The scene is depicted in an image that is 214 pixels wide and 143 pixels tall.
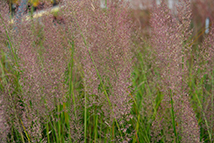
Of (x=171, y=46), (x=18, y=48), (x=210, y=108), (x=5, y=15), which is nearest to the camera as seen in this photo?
(x=171, y=46)

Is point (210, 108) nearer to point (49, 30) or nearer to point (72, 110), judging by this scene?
point (72, 110)

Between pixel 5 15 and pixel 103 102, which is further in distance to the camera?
pixel 5 15

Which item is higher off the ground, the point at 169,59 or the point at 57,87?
the point at 169,59

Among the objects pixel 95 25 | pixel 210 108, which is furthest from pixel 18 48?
pixel 210 108

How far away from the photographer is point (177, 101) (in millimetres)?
1534

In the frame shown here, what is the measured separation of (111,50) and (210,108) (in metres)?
1.02

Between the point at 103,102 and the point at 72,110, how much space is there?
260 millimetres

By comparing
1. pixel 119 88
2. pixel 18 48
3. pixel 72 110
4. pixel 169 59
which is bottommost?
pixel 72 110

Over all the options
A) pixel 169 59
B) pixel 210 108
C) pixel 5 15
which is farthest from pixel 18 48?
pixel 210 108

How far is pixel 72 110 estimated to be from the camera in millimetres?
1742

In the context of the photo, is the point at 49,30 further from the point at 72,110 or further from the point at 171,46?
the point at 171,46

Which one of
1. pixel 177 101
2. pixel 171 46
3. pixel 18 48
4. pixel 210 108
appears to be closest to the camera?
pixel 171 46

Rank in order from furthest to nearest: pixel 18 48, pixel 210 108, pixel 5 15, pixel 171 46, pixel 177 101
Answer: pixel 210 108 < pixel 5 15 < pixel 18 48 < pixel 177 101 < pixel 171 46

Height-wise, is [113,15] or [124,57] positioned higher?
[113,15]
